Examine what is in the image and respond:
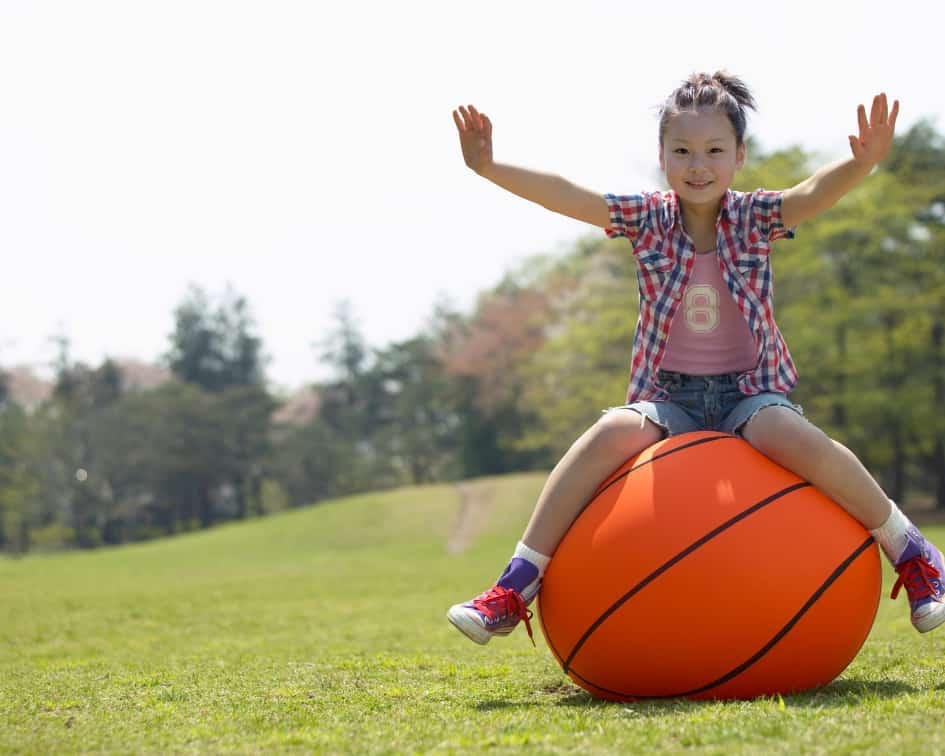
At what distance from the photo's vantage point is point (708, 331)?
15.4 ft

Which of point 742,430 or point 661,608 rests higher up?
point 742,430

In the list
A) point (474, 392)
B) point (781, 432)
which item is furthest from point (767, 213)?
point (474, 392)

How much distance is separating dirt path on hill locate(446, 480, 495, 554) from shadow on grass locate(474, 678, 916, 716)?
2330 cm

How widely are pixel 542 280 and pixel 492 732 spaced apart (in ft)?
169

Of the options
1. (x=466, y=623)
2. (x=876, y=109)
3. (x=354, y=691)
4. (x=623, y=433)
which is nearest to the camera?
(x=466, y=623)

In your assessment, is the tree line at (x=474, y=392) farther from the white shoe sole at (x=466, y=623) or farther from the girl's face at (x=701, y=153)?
the white shoe sole at (x=466, y=623)

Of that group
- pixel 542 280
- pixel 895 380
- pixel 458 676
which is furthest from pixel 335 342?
pixel 458 676

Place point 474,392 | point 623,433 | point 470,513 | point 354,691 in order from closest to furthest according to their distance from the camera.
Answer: point 623,433
point 354,691
point 470,513
point 474,392

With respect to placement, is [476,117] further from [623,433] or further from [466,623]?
[466,623]

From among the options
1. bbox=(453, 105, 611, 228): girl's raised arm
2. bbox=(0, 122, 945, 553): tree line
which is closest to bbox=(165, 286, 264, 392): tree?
bbox=(0, 122, 945, 553): tree line

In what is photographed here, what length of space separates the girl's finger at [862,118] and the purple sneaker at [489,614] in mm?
2586

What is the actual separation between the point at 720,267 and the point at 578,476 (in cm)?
119

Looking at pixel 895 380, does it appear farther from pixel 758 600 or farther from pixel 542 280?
pixel 758 600

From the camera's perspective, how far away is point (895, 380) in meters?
33.2
